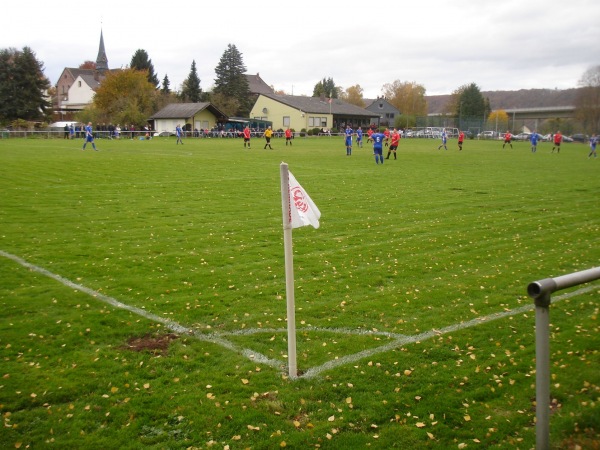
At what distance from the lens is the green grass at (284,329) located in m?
4.29

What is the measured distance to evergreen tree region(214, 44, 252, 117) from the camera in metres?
96.2

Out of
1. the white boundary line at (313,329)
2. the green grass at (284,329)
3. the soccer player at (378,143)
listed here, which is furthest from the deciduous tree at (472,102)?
the white boundary line at (313,329)

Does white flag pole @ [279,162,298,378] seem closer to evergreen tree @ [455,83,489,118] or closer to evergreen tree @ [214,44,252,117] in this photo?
evergreen tree @ [214,44,252,117]

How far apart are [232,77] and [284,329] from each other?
3767 inches

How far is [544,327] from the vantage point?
3.39 meters

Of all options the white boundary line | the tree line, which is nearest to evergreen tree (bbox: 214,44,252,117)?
the tree line

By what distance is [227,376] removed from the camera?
16.6 ft

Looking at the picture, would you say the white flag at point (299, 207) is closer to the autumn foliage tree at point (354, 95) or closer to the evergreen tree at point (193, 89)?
the evergreen tree at point (193, 89)

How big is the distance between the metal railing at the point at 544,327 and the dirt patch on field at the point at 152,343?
3624 mm

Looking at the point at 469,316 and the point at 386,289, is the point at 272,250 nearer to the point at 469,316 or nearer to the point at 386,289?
the point at 386,289

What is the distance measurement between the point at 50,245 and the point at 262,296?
4.77 metres

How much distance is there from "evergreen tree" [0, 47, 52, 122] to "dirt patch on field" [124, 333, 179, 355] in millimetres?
72095

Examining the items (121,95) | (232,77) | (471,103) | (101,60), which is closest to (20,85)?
(121,95)

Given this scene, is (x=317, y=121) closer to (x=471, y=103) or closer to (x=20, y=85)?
(x=471, y=103)
